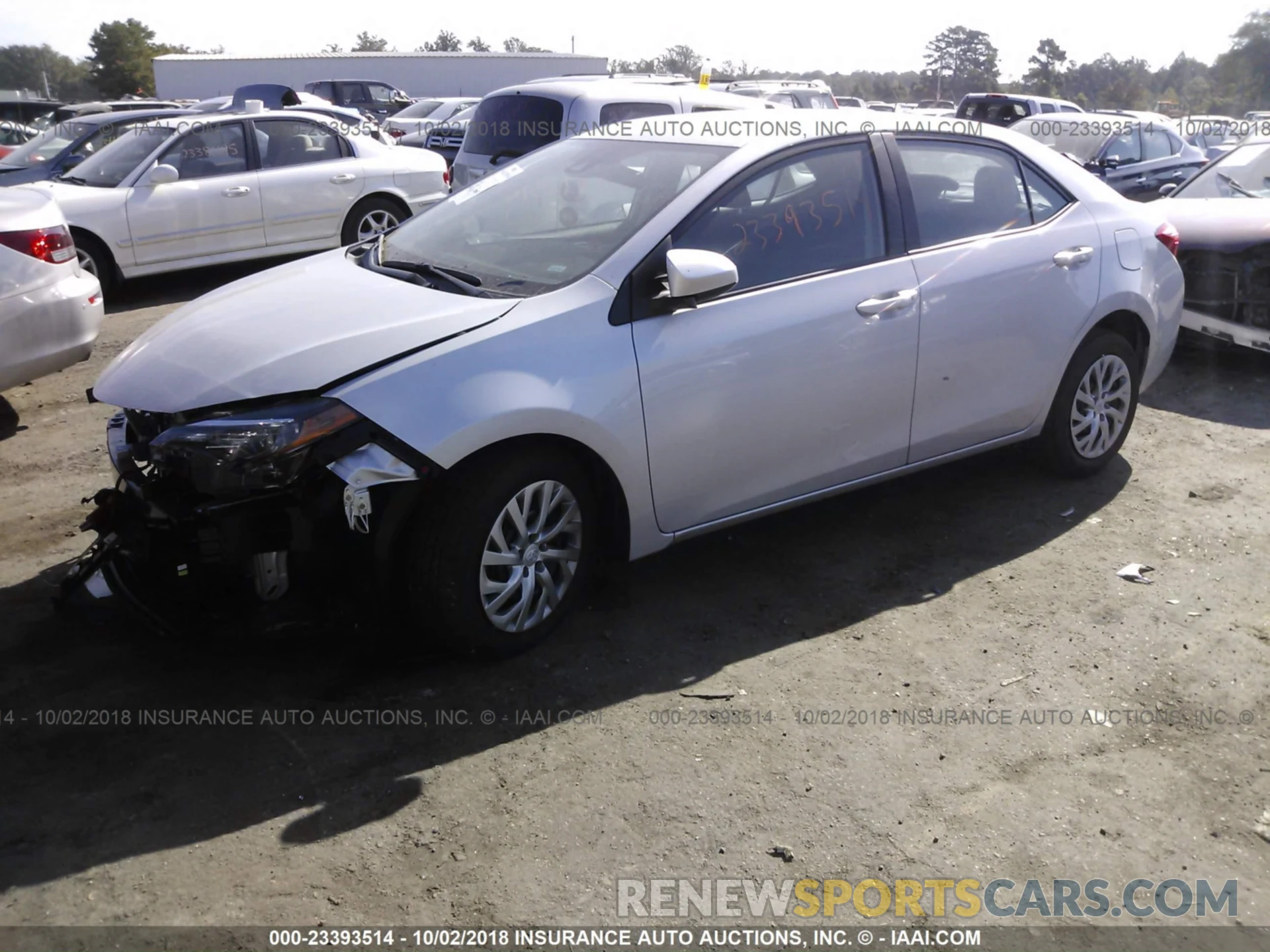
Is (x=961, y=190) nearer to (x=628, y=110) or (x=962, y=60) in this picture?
(x=628, y=110)

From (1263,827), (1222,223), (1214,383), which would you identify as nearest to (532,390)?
(1263,827)

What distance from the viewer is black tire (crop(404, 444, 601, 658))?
357 centimetres

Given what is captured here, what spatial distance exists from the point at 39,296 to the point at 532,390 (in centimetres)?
379

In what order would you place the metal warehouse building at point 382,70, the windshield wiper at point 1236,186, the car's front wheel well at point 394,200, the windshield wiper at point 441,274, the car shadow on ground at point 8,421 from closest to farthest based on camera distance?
the windshield wiper at point 441,274, the car shadow on ground at point 8,421, the windshield wiper at point 1236,186, the car's front wheel well at point 394,200, the metal warehouse building at point 382,70

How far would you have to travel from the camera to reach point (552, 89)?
9461 millimetres

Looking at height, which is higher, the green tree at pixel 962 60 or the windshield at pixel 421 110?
the green tree at pixel 962 60

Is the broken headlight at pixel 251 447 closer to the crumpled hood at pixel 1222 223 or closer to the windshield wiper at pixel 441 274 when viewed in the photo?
the windshield wiper at pixel 441 274

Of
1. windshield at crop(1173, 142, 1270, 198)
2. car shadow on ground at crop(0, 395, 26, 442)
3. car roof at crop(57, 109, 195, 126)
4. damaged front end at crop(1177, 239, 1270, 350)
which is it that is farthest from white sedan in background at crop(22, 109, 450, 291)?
windshield at crop(1173, 142, 1270, 198)

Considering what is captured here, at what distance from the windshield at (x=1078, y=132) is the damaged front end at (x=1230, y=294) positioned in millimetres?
7197

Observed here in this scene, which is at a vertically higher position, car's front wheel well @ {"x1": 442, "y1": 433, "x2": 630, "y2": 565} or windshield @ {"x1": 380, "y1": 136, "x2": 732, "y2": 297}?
windshield @ {"x1": 380, "y1": 136, "x2": 732, "y2": 297}

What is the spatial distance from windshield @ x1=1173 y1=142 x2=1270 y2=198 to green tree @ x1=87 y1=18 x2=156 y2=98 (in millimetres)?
58773

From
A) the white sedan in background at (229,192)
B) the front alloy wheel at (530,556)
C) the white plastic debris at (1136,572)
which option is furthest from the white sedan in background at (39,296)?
the white plastic debris at (1136,572)

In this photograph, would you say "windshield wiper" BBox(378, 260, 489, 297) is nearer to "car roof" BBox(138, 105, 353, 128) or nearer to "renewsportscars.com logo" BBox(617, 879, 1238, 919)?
"renewsportscars.com logo" BBox(617, 879, 1238, 919)

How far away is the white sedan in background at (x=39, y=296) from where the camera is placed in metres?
5.90
